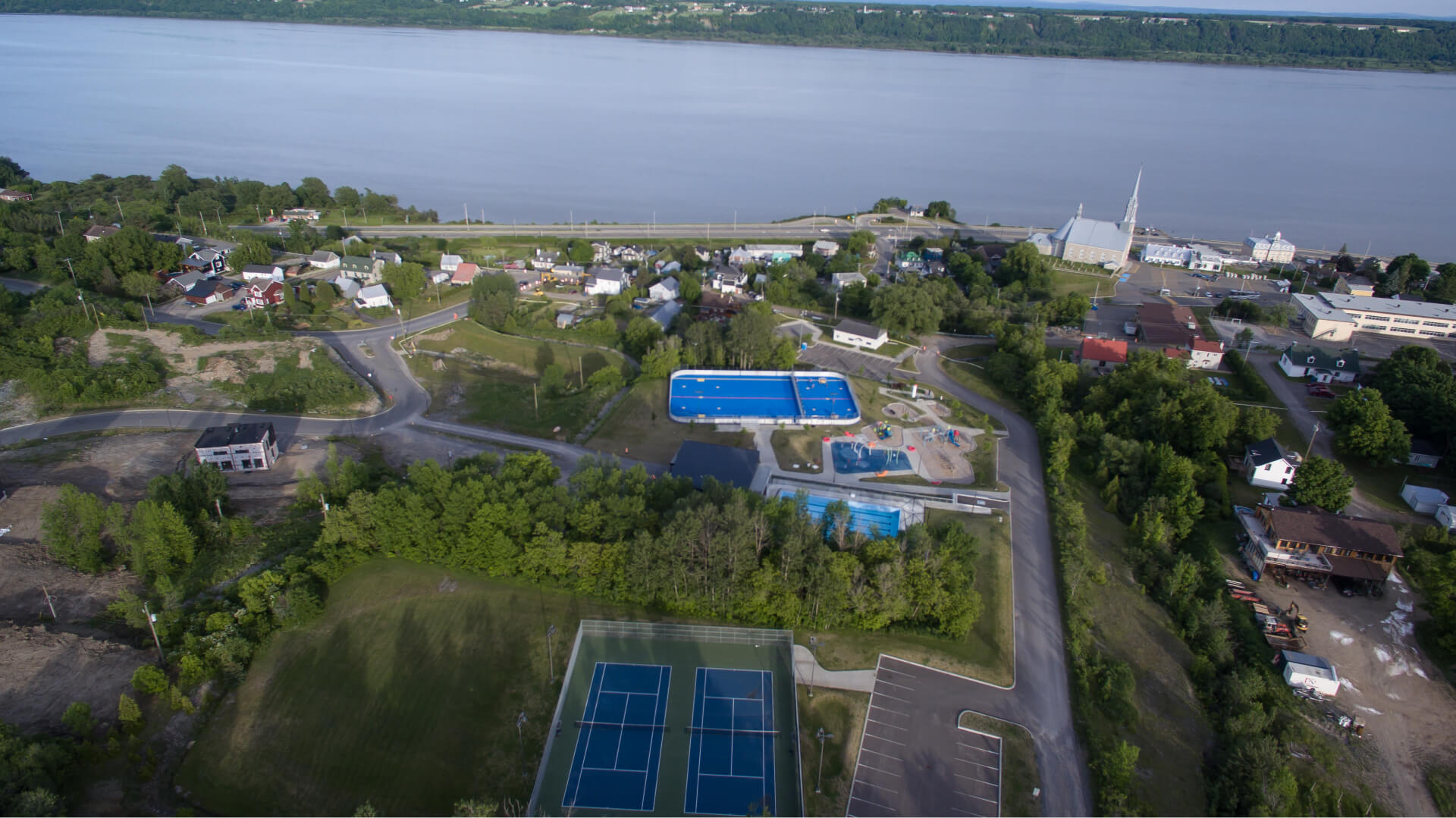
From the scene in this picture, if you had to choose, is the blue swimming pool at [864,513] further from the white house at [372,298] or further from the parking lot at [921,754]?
the white house at [372,298]

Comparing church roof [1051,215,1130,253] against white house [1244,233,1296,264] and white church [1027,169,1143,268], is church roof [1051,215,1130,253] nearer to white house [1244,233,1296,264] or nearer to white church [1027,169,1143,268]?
white church [1027,169,1143,268]

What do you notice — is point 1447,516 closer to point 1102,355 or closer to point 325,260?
point 1102,355

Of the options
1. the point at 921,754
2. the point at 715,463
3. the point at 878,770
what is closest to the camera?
the point at 878,770

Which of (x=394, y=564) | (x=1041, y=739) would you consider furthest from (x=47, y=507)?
(x=1041, y=739)

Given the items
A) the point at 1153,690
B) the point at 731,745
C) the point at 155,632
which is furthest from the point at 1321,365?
the point at 155,632

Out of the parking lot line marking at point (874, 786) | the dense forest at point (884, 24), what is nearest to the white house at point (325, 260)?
the parking lot line marking at point (874, 786)

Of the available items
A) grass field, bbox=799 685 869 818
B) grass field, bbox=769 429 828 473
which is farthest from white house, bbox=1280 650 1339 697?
grass field, bbox=769 429 828 473

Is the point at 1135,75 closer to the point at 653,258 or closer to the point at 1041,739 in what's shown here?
the point at 653,258
